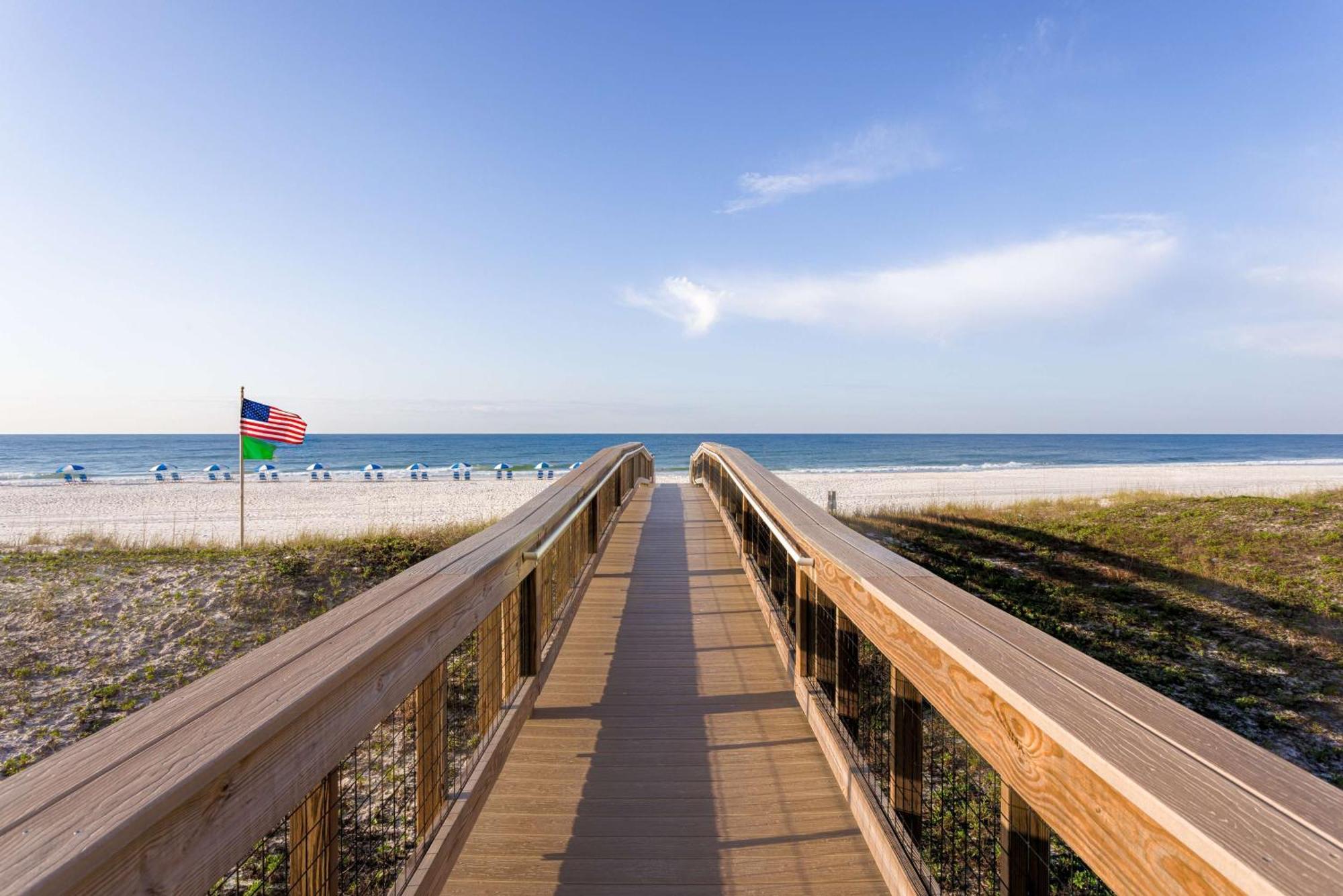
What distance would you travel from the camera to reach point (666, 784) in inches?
102

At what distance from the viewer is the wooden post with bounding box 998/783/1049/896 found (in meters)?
1.36

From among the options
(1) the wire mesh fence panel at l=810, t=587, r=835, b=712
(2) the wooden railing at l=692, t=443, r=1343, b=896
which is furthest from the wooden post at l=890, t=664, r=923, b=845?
(1) the wire mesh fence panel at l=810, t=587, r=835, b=712

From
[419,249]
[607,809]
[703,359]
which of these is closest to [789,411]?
[703,359]

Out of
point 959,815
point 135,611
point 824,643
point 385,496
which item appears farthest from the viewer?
point 385,496

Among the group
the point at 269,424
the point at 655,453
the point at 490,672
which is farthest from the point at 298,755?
the point at 655,453

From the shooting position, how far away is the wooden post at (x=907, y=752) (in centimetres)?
195

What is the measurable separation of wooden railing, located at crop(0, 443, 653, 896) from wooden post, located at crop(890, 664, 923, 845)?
1432 millimetres

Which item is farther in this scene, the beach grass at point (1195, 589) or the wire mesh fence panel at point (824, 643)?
the beach grass at point (1195, 589)

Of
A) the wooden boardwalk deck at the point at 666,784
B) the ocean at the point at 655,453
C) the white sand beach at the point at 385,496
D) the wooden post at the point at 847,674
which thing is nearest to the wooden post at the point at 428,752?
the wooden boardwalk deck at the point at 666,784

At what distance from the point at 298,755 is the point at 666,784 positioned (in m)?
1.82

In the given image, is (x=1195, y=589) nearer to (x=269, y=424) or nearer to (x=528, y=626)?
(x=528, y=626)

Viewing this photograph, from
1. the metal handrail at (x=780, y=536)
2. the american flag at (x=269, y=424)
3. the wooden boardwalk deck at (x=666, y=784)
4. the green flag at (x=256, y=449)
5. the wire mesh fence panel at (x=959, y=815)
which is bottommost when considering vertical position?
the wire mesh fence panel at (x=959, y=815)

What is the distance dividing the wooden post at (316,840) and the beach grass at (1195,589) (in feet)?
18.3

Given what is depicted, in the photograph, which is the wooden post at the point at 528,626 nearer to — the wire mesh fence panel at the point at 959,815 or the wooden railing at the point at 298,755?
the wooden railing at the point at 298,755
